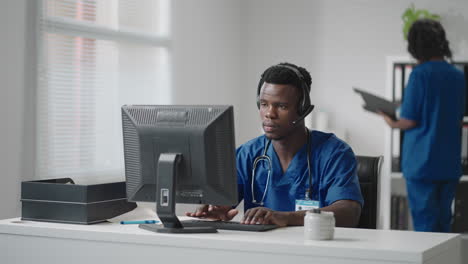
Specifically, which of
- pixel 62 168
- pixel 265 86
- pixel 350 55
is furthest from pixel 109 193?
pixel 350 55

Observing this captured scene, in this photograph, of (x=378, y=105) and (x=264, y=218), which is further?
(x=378, y=105)

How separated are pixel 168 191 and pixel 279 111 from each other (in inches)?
23.5

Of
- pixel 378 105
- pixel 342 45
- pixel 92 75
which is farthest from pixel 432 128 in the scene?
pixel 92 75

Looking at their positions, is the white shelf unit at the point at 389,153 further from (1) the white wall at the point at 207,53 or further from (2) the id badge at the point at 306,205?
(2) the id badge at the point at 306,205

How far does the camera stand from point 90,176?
380 cm

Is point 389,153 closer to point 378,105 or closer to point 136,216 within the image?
point 378,105

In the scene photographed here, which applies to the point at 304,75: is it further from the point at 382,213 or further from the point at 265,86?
the point at 382,213

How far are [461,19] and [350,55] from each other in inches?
30.2

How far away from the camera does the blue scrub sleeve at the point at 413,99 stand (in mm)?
3580

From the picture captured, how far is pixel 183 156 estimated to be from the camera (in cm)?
198

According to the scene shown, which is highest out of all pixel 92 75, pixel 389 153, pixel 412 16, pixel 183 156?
pixel 412 16

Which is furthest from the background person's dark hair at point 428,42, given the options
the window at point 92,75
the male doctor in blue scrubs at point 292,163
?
the window at point 92,75

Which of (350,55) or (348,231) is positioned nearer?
(348,231)

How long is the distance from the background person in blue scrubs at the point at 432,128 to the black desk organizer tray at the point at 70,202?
1.94 meters
